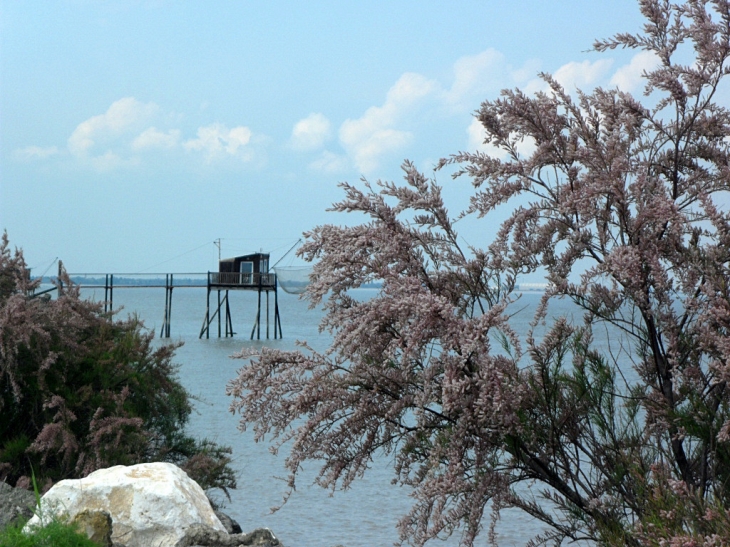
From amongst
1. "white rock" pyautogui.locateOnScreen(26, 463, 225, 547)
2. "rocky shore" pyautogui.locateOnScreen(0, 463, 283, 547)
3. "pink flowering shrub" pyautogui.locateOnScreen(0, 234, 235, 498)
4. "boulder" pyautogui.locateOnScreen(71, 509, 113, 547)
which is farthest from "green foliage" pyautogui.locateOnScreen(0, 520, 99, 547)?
"pink flowering shrub" pyautogui.locateOnScreen(0, 234, 235, 498)

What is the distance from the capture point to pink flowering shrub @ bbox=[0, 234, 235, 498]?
8.23m

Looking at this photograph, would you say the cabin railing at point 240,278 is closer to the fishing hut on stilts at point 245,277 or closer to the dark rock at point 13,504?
the fishing hut on stilts at point 245,277

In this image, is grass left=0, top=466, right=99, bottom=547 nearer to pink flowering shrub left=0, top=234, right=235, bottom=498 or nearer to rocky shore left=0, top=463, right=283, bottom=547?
rocky shore left=0, top=463, right=283, bottom=547

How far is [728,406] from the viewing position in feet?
17.1

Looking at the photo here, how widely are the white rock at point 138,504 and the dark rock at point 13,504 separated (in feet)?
0.61

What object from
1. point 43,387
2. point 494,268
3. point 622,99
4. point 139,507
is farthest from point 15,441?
point 622,99

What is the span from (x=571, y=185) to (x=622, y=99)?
63 centimetres

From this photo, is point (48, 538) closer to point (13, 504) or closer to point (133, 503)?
point (133, 503)

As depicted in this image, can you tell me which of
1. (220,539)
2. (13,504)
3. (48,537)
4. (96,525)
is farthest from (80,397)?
(48,537)

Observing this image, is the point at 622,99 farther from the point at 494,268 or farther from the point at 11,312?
the point at 11,312

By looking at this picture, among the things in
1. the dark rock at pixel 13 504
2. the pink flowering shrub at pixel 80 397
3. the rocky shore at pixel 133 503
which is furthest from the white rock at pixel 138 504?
the pink flowering shrub at pixel 80 397

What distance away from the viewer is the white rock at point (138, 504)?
6.44 meters

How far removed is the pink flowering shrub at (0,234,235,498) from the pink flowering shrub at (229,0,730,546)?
3123 millimetres

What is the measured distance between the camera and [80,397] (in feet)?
27.9
